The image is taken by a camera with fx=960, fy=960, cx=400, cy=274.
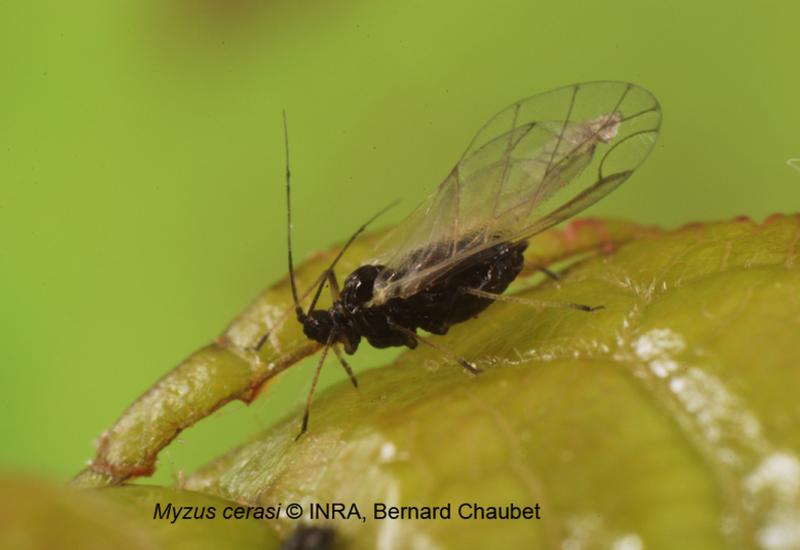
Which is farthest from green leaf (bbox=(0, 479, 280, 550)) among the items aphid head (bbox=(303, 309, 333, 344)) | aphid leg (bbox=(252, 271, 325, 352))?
aphid head (bbox=(303, 309, 333, 344))

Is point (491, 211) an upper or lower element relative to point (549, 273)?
upper

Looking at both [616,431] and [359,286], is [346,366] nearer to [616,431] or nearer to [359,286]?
[359,286]

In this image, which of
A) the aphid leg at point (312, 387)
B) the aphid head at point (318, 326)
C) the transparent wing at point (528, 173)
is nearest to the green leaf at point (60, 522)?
the aphid leg at point (312, 387)

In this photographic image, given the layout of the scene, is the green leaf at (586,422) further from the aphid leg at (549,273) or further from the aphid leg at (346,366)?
the aphid leg at (549,273)

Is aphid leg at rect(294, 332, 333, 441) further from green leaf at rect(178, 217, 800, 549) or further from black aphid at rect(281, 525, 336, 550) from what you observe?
black aphid at rect(281, 525, 336, 550)

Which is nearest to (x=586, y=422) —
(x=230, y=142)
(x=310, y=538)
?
(x=310, y=538)

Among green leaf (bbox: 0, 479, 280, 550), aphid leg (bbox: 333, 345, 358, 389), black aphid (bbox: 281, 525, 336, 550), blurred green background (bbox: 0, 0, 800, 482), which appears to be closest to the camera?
green leaf (bbox: 0, 479, 280, 550)
